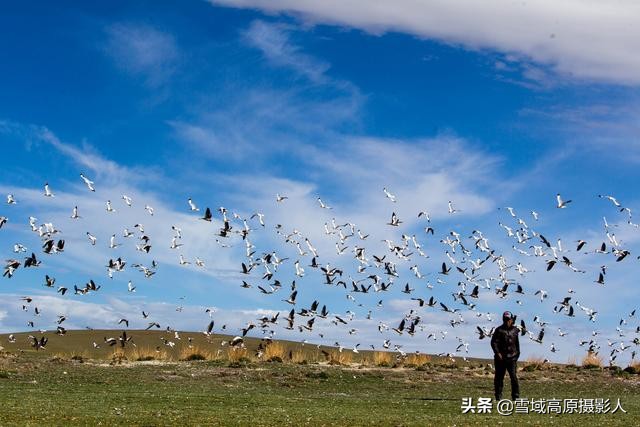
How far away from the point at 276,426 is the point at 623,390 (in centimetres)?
2536

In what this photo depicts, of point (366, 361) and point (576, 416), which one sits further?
point (366, 361)

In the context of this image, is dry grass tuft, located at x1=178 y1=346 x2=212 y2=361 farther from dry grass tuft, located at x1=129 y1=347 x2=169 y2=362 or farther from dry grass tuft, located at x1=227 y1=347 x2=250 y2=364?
dry grass tuft, located at x1=227 y1=347 x2=250 y2=364

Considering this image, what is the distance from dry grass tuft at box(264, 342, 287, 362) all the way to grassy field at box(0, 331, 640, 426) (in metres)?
0.15

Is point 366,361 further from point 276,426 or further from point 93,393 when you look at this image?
point 276,426

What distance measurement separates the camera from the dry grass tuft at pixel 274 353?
4848 cm

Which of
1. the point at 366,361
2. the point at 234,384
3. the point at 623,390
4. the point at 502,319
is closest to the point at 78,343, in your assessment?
the point at 366,361

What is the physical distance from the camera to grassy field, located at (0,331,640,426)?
70.5 feet

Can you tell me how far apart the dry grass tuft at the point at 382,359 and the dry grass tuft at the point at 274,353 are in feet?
17.5

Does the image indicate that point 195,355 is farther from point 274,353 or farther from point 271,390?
point 271,390

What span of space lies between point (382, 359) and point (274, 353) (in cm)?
624

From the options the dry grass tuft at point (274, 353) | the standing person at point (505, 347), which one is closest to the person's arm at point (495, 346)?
the standing person at point (505, 347)

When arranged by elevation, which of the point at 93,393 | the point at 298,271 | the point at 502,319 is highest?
the point at 298,271

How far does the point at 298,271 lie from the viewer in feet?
142

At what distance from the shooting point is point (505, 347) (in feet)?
88.5
